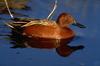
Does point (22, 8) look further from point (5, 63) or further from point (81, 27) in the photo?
point (5, 63)

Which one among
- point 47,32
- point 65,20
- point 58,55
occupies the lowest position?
point 58,55

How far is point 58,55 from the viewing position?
1026 cm

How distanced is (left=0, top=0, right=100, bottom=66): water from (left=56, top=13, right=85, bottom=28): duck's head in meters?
0.25

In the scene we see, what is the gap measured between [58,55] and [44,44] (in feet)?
2.64

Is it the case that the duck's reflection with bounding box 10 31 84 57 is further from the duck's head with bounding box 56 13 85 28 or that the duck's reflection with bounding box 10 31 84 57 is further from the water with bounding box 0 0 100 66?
the duck's head with bounding box 56 13 85 28

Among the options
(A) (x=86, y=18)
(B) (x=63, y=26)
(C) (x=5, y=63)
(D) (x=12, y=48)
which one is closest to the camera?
(C) (x=5, y=63)

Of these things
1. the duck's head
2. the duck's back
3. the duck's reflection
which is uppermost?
the duck's head

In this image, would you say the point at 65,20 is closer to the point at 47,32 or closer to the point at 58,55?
the point at 47,32

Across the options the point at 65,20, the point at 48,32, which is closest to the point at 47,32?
the point at 48,32

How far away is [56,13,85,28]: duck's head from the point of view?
11.7 meters

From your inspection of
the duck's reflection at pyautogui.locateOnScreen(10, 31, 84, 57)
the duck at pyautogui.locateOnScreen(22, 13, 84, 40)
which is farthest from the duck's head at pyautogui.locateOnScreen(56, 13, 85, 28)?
the duck's reflection at pyautogui.locateOnScreen(10, 31, 84, 57)

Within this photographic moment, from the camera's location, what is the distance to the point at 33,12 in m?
13.5

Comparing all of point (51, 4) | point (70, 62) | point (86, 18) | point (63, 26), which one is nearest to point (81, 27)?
point (63, 26)

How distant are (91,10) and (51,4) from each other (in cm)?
130
